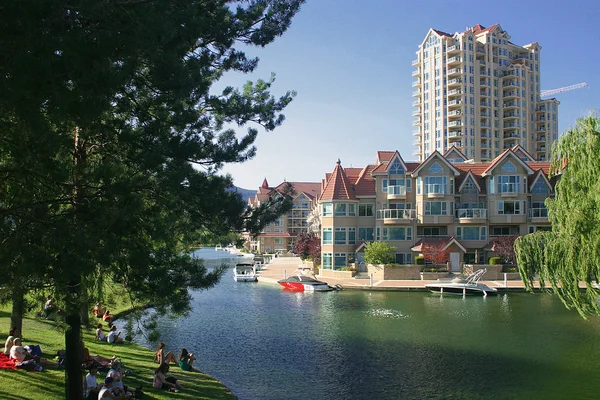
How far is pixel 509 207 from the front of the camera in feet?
163

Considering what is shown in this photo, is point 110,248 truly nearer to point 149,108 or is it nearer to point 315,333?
point 149,108

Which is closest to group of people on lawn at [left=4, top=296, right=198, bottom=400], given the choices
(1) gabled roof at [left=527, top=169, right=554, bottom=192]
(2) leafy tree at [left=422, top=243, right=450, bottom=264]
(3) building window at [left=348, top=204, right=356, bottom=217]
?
(2) leafy tree at [left=422, top=243, right=450, bottom=264]

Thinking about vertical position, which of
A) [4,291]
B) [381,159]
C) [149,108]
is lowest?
[4,291]

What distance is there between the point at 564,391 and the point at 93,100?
1617 centimetres

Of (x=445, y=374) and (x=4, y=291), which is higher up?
(x=4, y=291)

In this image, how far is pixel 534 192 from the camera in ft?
166

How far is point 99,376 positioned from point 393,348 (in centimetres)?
1176

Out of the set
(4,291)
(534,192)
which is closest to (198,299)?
(4,291)

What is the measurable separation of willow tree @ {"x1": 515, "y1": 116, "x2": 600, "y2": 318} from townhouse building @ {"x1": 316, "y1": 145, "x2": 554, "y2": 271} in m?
30.1

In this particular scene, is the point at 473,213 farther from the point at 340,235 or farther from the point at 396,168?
the point at 340,235

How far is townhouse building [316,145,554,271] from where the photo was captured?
4953 cm

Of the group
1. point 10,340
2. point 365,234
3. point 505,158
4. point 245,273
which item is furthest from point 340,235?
point 10,340

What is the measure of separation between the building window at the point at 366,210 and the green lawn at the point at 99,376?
33.0m

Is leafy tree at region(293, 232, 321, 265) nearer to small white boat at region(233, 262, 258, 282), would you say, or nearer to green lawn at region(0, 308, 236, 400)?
small white boat at region(233, 262, 258, 282)
